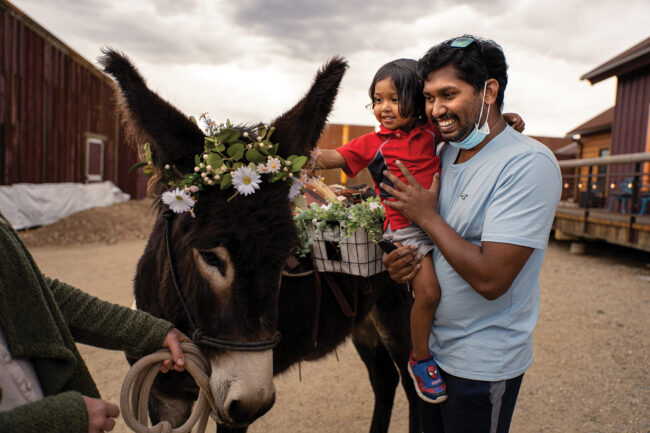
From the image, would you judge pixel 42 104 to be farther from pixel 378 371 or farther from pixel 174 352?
pixel 174 352

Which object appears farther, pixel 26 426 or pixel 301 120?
pixel 301 120

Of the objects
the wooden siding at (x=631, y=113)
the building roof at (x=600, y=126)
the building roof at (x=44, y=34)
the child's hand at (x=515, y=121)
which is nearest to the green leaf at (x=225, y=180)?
the child's hand at (x=515, y=121)

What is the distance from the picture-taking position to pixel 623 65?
1245 cm

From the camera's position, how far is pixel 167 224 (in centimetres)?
199

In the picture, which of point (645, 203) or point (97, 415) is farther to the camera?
point (645, 203)

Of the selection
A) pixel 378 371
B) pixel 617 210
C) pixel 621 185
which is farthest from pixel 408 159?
pixel 617 210

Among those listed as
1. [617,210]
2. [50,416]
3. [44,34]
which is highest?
[44,34]

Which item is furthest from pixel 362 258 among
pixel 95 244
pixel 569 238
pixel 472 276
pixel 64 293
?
pixel 569 238

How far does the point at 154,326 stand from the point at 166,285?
1.09ft

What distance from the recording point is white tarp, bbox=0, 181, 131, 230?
11.2m

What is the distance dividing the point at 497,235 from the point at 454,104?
1.88ft

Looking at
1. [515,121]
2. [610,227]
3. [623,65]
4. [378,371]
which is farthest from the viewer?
[623,65]

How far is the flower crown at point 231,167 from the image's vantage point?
1732 mm

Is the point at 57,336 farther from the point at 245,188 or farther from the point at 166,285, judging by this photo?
the point at 245,188
